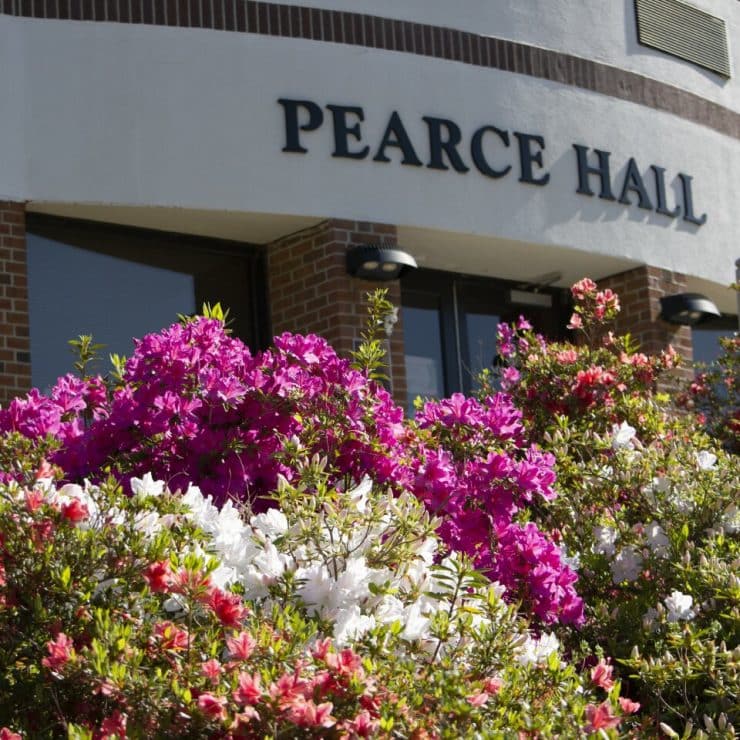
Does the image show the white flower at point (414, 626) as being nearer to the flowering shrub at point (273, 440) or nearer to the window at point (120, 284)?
the flowering shrub at point (273, 440)

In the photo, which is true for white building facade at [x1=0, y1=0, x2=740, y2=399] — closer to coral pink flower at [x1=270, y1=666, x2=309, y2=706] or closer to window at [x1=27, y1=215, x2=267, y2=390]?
window at [x1=27, y1=215, x2=267, y2=390]

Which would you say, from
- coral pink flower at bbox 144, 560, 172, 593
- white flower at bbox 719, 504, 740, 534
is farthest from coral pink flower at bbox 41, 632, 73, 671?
white flower at bbox 719, 504, 740, 534

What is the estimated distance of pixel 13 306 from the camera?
9094 millimetres

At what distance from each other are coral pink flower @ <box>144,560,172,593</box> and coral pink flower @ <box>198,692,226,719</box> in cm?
36

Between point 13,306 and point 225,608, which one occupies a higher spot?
point 13,306

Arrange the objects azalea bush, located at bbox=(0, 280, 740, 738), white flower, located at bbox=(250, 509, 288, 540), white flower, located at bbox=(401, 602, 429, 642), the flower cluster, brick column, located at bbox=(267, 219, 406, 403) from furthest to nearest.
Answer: brick column, located at bbox=(267, 219, 406, 403), the flower cluster, white flower, located at bbox=(250, 509, 288, 540), white flower, located at bbox=(401, 602, 429, 642), azalea bush, located at bbox=(0, 280, 740, 738)

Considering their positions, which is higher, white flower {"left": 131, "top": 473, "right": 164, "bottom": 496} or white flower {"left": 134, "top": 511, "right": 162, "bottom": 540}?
white flower {"left": 131, "top": 473, "right": 164, "bottom": 496}

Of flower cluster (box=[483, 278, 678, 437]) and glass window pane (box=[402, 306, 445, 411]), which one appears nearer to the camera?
flower cluster (box=[483, 278, 678, 437])

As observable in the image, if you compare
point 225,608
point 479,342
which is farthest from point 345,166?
point 225,608

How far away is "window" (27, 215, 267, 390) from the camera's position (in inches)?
384

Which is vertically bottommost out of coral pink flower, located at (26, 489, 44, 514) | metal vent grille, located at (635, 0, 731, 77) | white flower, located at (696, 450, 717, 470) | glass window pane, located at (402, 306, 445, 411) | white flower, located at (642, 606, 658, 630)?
white flower, located at (642, 606, 658, 630)

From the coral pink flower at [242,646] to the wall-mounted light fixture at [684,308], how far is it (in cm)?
924

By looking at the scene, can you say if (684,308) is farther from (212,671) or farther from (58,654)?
(58,654)

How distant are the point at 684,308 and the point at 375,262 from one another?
3.20 metres
